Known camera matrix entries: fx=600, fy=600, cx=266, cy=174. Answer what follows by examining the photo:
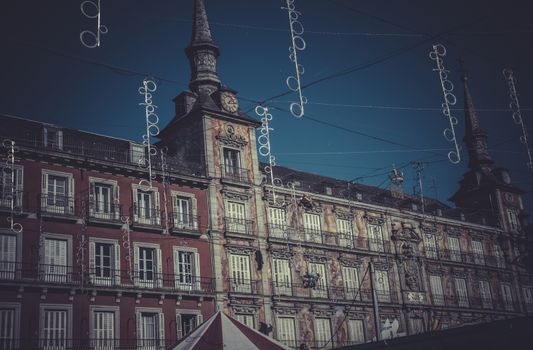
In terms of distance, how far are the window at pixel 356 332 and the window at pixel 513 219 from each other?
2335 centimetres

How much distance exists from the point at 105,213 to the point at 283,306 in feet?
41.8

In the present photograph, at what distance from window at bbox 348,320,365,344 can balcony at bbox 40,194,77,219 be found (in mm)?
20723

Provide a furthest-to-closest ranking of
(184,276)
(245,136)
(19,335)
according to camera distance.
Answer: (245,136) → (184,276) → (19,335)

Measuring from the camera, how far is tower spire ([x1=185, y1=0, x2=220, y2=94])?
4138cm

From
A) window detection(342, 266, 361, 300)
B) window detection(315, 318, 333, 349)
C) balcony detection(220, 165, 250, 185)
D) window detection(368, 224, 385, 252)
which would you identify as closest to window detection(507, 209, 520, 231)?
window detection(368, 224, 385, 252)

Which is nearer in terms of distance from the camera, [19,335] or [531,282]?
[19,335]

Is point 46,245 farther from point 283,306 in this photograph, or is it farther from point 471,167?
point 471,167

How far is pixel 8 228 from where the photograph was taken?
28.4 meters

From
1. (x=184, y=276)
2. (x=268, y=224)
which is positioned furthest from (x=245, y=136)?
(x=184, y=276)

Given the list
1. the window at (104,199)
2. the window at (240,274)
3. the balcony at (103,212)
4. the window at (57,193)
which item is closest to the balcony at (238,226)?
the window at (240,274)

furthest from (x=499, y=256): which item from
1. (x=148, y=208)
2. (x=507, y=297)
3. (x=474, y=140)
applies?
(x=148, y=208)

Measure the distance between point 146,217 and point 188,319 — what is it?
6.13 metres

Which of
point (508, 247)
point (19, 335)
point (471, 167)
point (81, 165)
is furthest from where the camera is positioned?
point (471, 167)

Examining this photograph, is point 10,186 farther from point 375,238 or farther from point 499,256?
point 499,256
